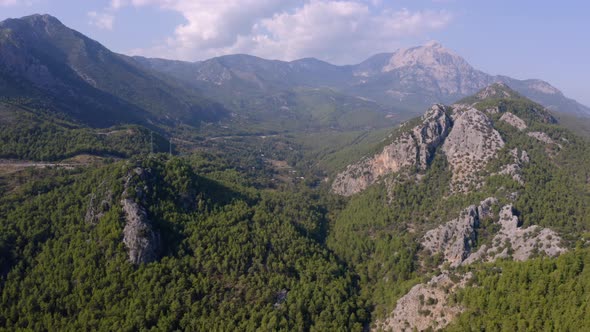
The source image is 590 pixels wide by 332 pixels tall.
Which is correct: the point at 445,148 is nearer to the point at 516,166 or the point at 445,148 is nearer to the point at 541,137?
the point at 516,166

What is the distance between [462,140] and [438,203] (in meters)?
36.7

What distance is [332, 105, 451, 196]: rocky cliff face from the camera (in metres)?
166

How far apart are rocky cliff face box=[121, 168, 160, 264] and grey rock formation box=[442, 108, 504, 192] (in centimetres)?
10852

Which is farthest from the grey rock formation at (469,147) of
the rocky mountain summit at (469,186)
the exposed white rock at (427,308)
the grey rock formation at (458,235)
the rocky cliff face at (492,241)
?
the exposed white rock at (427,308)

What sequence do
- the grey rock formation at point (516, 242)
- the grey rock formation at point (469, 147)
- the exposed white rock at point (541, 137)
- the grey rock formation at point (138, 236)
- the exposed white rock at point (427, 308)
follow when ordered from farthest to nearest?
1. the exposed white rock at point (541, 137)
2. the grey rock formation at point (469, 147)
3. the grey rock formation at point (138, 236)
4. the grey rock formation at point (516, 242)
5. the exposed white rock at point (427, 308)

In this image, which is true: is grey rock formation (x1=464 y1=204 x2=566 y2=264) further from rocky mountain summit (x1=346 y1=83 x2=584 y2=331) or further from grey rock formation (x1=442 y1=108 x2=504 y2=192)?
grey rock formation (x1=442 y1=108 x2=504 y2=192)

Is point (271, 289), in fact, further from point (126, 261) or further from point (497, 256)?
point (497, 256)

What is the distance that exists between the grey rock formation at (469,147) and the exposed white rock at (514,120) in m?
13.4

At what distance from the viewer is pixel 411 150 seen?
552 ft

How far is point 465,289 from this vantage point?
8306 centimetres

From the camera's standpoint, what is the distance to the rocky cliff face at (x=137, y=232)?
101812 millimetres

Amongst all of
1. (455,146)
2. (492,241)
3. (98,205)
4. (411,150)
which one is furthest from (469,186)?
(98,205)

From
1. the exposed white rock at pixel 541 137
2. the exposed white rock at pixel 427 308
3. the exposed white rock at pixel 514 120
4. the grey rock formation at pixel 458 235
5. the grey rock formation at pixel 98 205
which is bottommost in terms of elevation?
the exposed white rock at pixel 427 308

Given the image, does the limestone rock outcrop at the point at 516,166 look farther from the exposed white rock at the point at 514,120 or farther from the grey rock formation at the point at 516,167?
the exposed white rock at the point at 514,120
